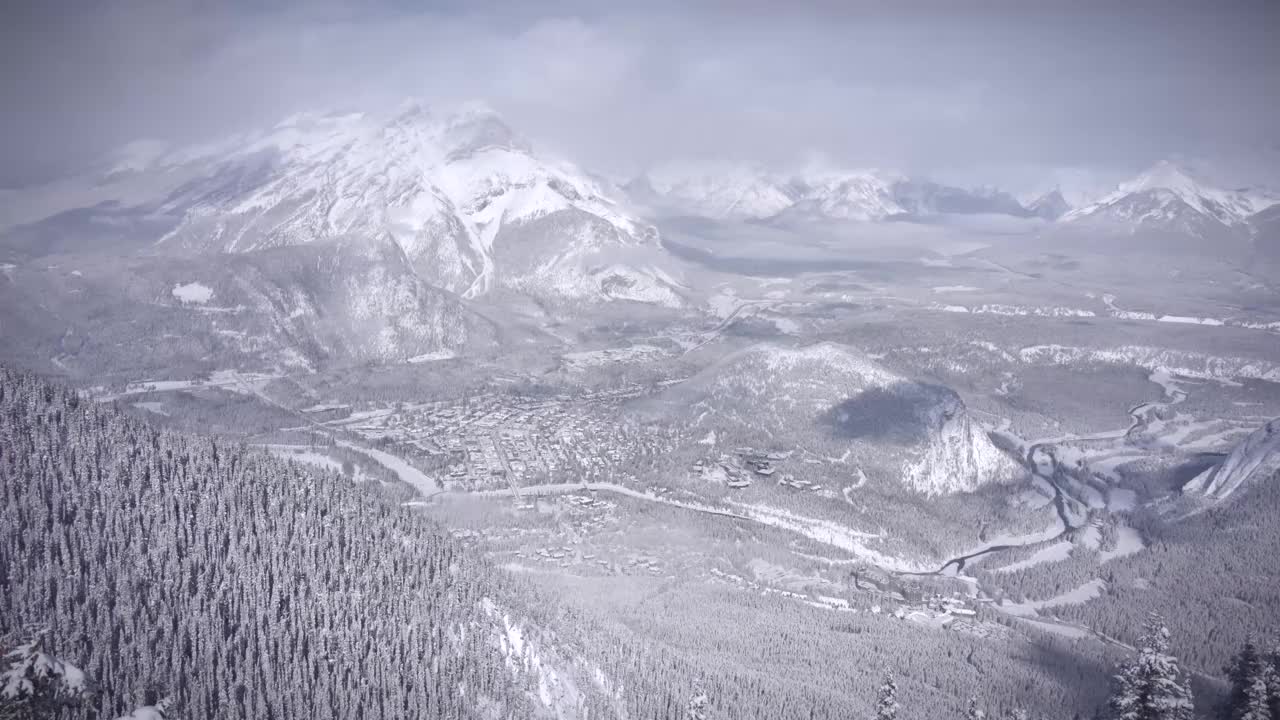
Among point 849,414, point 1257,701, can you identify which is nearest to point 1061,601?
point 849,414

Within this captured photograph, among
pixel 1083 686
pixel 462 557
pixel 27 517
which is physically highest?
pixel 27 517

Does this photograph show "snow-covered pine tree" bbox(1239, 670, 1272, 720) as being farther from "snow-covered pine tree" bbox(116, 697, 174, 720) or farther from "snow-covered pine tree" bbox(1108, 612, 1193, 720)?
"snow-covered pine tree" bbox(116, 697, 174, 720)

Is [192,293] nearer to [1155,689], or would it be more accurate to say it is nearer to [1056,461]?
[1056,461]

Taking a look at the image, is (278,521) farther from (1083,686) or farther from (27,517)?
(1083,686)

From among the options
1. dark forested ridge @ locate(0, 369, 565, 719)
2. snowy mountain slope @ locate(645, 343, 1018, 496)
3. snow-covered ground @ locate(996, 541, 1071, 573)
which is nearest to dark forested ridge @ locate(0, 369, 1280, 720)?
dark forested ridge @ locate(0, 369, 565, 719)

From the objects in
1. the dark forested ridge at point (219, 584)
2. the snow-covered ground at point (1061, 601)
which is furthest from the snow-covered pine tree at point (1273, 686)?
the dark forested ridge at point (219, 584)

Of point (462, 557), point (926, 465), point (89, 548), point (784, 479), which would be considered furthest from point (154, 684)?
point (926, 465)
